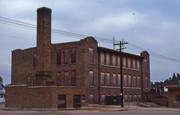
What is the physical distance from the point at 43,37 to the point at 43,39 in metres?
0.31

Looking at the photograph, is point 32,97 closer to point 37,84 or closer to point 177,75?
point 37,84

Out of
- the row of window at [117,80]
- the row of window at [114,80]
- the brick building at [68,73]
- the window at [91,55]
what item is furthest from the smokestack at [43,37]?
the row of window at [117,80]

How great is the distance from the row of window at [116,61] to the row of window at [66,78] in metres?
7.29

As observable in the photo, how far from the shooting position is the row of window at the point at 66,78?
78250 millimetres

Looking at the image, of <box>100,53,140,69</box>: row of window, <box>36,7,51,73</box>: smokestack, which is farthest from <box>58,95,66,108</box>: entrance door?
<box>100,53,140,69</box>: row of window

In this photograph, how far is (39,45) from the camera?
2660 inches

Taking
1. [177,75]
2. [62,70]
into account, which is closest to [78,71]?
[62,70]

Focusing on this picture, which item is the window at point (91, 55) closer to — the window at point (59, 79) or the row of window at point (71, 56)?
the row of window at point (71, 56)

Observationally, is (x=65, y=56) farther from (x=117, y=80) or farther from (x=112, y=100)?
(x=117, y=80)

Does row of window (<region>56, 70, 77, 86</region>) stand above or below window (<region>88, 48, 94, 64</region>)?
below

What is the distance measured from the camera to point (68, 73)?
79125 millimetres

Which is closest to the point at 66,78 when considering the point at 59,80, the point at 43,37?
the point at 59,80

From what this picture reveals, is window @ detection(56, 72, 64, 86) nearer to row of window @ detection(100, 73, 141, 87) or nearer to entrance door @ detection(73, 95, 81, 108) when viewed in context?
row of window @ detection(100, 73, 141, 87)

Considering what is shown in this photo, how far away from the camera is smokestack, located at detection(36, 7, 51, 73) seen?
218 ft
